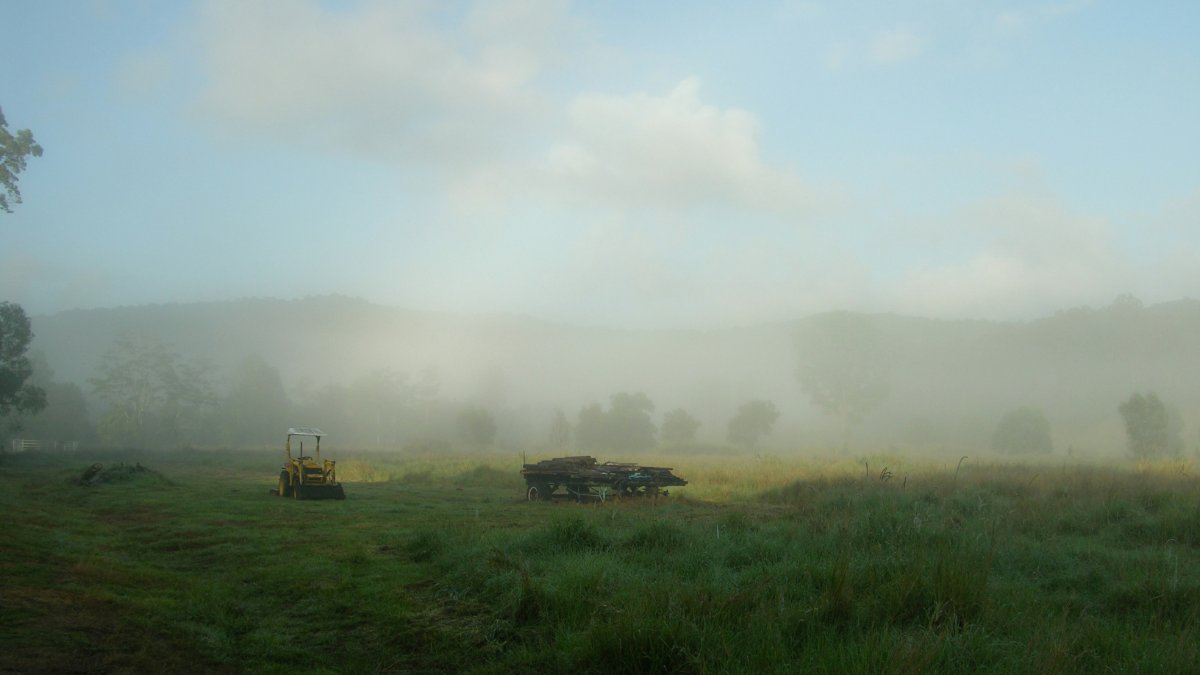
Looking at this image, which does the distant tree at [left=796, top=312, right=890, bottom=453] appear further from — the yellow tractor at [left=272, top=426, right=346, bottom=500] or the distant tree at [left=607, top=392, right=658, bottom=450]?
the yellow tractor at [left=272, top=426, right=346, bottom=500]

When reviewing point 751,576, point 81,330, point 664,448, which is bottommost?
point 664,448

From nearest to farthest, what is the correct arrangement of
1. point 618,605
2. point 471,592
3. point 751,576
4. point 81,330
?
point 618,605 → point 751,576 → point 471,592 → point 81,330

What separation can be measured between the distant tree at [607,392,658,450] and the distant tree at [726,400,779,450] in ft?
32.5

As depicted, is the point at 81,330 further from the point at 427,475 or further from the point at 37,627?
the point at 37,627

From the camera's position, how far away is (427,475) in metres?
32.2

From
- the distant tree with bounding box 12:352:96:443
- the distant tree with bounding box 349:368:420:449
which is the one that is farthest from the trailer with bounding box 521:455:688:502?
the distant tree with bounding box 349:368:420:449

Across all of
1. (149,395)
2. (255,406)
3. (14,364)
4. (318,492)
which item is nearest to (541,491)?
(318,492)

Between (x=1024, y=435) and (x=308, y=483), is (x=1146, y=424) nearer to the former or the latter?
(x=1024, y=435)

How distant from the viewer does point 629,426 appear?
83.6m

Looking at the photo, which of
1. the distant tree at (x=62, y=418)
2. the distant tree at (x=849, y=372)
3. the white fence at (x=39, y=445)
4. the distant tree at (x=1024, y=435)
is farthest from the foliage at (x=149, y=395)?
the distant tree at (x=1024, y=435)

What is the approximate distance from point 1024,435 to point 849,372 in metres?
19.2

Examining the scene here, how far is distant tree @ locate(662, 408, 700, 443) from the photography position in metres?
86.6

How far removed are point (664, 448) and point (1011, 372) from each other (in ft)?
331

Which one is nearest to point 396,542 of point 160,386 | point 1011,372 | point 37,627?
point 37,627
